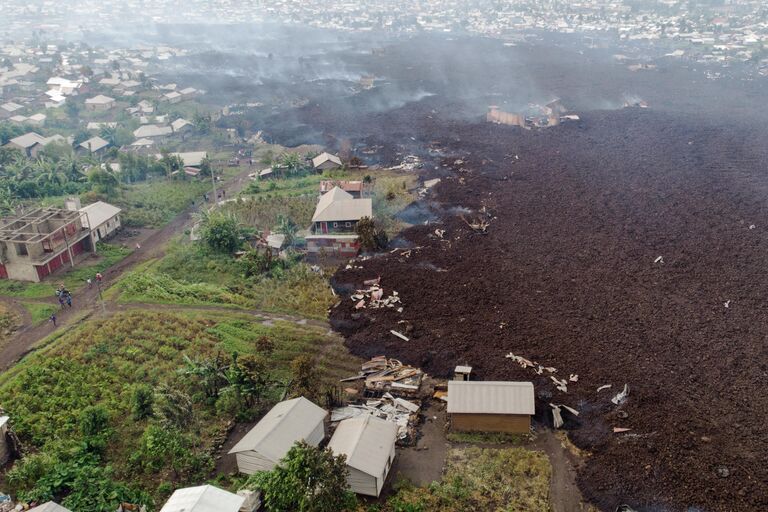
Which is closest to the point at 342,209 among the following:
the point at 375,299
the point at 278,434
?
the point at 375,299

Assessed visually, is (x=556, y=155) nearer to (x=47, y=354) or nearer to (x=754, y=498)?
(x=754, y=498)

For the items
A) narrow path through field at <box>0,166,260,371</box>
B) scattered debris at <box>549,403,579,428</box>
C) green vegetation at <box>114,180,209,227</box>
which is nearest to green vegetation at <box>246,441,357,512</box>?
scattered debris at <box>549,403,579,428</box>

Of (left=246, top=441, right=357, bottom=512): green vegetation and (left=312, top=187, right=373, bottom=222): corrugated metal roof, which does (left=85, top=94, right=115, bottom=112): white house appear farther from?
(left=246, top=441, right=357, bottom=512): green vegetation

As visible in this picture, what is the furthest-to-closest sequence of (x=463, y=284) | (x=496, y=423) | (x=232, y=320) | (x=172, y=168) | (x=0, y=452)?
1. (x=172, y=168)
2. (x=463, y=284)
3. (x=232, y=320)
4. (x=496, y=423)
5. (x=0, y=452)

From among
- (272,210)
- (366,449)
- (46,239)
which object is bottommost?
(272,210)

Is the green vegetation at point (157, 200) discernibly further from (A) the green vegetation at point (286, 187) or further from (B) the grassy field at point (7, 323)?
(B) the grassy field at point (7, 323)

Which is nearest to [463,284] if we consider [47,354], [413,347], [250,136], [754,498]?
[413,347]

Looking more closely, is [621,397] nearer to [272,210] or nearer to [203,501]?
[203,501]
